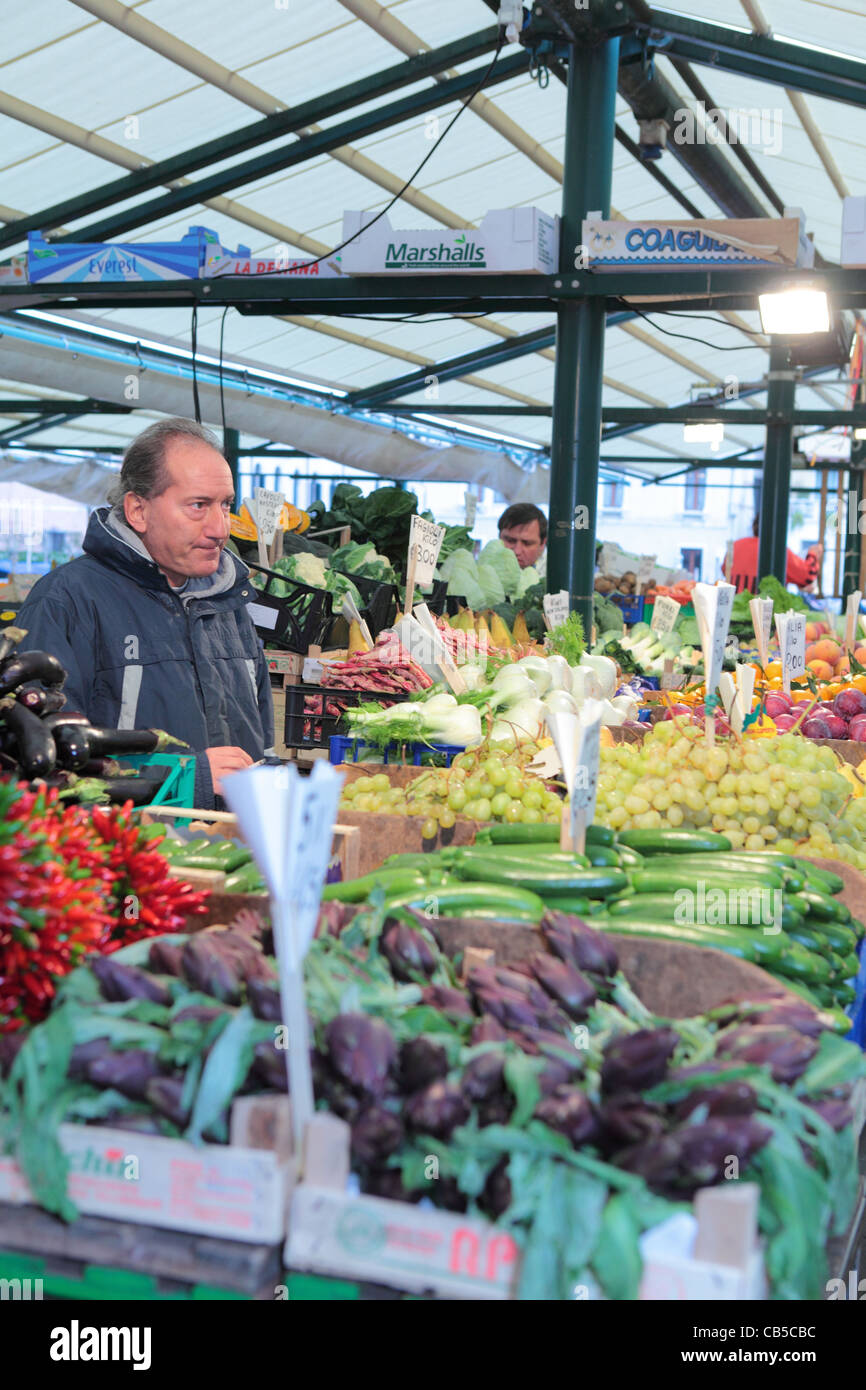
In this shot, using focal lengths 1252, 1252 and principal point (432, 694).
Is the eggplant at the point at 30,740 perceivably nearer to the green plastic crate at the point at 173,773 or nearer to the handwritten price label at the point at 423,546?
the green plastic crate at the point at 173,773

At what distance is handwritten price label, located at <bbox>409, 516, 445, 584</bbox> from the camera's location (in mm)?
4617

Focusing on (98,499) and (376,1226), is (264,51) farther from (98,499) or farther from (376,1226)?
(98,499)

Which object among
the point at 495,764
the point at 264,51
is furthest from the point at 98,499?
the point at 495,764

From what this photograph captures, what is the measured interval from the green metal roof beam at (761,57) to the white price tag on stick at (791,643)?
3333 mm

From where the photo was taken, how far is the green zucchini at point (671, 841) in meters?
2.28

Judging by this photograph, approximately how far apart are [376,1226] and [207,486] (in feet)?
7.47

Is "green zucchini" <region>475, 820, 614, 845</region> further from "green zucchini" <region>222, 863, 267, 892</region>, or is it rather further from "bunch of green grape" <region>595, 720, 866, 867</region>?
"green zucchini" <region>222, 863, 267, 892</region>

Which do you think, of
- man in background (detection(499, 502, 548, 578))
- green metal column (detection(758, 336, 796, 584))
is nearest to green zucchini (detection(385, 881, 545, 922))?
man in background (detection(499, 502, 548, 578))

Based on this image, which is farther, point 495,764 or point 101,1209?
point 495,764

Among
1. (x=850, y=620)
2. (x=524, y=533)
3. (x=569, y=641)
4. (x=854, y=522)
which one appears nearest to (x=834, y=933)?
(x=569, y=641)

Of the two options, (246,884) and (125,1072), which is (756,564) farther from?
(125,1072)

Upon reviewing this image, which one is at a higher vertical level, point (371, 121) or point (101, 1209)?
point (371, 121)

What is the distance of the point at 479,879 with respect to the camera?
1954 millimetres
